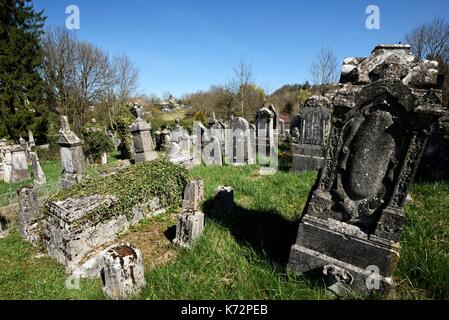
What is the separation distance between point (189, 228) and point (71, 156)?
658 cm

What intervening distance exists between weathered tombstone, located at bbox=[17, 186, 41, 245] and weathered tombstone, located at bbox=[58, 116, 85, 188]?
2.85m

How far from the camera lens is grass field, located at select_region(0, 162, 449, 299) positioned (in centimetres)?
296

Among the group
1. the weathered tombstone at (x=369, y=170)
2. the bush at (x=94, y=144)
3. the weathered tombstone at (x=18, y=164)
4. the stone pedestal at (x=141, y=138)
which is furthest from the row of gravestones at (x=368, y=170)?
the bush at (x=94, y=144)

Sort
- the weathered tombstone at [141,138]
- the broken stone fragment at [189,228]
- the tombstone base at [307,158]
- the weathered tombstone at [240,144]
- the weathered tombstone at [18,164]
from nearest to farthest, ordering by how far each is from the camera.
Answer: the broken stone fragment at [189,228]
the tombstone base at [307,158]
the weathered tombstone at [141,138]
the weathered tombstone at [240,144]
the weathered tombstone at [18,164]

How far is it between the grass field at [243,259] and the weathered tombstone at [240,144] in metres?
5.04

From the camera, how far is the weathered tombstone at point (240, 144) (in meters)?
11.1

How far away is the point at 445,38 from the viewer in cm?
2525

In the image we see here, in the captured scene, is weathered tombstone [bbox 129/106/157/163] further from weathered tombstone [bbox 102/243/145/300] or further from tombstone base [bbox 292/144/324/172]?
weathered tombstone [bbox 102/243/145/300]

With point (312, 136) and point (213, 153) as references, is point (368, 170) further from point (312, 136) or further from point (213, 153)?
point (213, 153)

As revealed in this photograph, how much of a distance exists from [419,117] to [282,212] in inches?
119

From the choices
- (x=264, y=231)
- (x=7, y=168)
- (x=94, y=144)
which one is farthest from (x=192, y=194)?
(x=94, y=144)

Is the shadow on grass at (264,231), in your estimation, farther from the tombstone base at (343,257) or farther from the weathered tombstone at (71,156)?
the weathered tombstone at (71,156)
